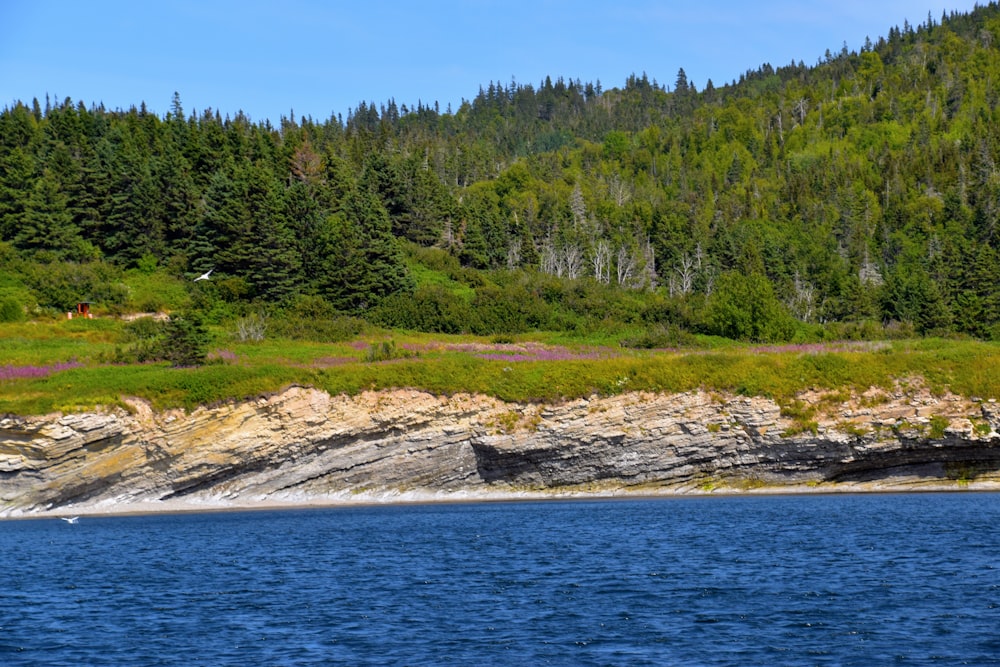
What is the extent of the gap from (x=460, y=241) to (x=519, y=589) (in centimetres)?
8075

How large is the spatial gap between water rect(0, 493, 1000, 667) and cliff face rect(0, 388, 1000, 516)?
5.21 meters

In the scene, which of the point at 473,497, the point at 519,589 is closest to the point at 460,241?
the point at 473,497

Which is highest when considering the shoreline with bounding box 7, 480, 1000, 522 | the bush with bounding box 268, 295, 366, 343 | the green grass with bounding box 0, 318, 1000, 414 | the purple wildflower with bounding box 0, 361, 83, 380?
the bush with bounding box 268, 295, 366, 343

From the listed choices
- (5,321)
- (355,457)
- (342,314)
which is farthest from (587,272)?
(355,457)

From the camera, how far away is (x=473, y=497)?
46781 mm

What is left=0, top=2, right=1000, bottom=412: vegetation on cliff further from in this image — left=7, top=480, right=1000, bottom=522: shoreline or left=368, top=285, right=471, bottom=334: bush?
left=7, top=480, right=1000, bottom=522: shoreline

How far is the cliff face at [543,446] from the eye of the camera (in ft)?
145

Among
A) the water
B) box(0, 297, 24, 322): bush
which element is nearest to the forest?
box(0, 297, 24, 322): bush

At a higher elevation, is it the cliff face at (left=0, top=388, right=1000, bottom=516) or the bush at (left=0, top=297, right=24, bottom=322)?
the bush at (left=0, top=297, right=24, bottom=322)

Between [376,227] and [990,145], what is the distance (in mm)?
115424

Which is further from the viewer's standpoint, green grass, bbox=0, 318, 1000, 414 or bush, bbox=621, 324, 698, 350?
bush, bbox=621, 324, 698, 350

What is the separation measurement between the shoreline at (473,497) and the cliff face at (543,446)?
0.15 m

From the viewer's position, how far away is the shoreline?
43688mm

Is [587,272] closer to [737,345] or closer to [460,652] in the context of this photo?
[737,345]
